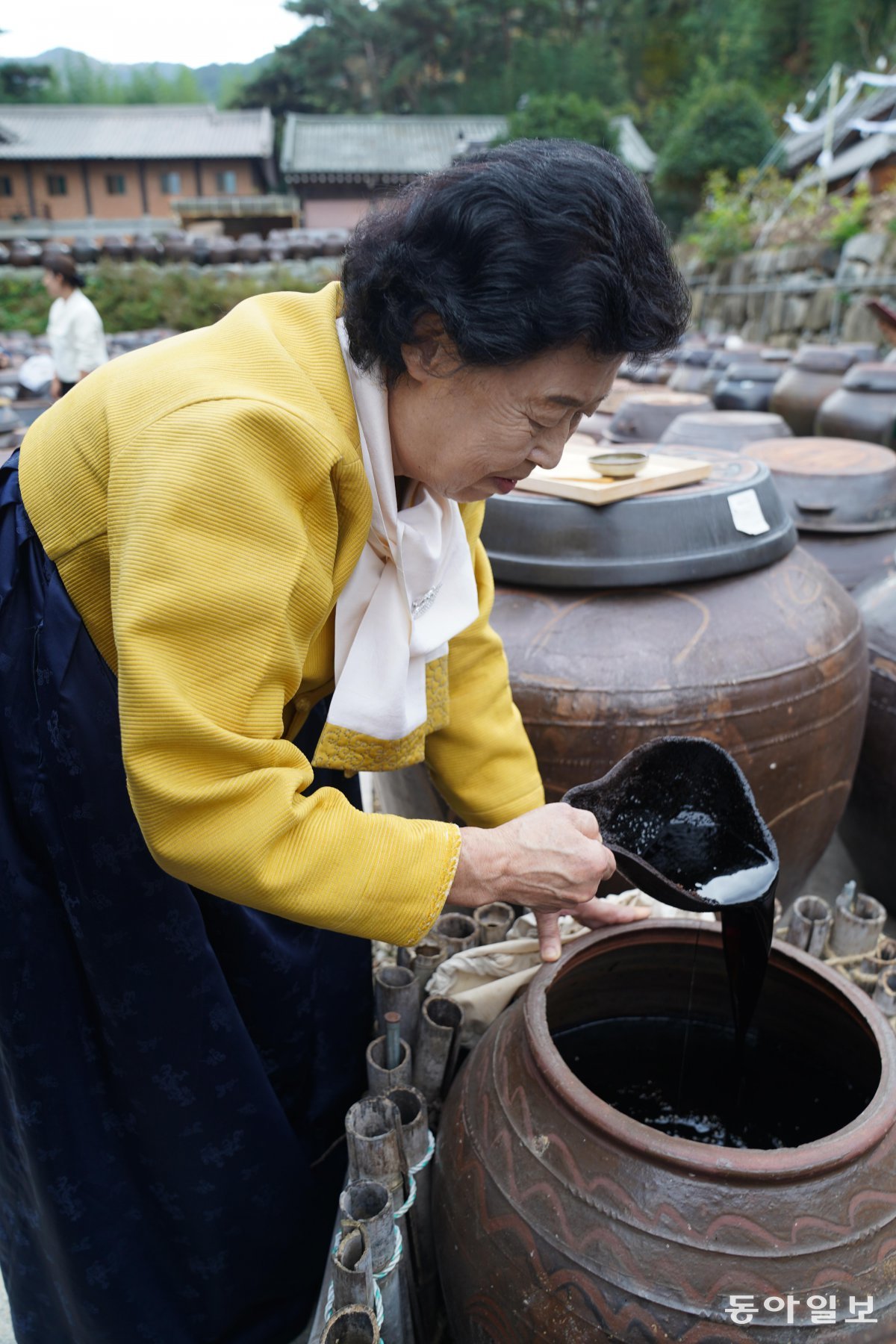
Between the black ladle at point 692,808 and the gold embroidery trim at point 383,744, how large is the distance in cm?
27

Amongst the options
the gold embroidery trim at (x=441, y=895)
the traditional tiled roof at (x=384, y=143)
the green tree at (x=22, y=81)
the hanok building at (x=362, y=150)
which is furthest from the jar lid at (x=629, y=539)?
the green tree at (x=22, y=81)

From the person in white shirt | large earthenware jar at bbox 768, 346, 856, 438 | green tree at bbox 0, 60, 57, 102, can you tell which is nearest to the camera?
large earthenware jar at bbox 768, 346, 856, 438

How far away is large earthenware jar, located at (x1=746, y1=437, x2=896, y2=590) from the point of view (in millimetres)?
3961

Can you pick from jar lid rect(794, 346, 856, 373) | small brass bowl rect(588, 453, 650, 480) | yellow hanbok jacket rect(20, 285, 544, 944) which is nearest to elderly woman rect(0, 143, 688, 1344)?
yellow hanbok jacket rect(20, 285, 544, 944)

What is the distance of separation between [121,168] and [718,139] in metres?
18.6

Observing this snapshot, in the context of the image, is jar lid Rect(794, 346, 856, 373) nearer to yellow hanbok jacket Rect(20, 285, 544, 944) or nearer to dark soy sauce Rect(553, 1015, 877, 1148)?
dark soy sauce Rect(553, 1015, 877, 1148)

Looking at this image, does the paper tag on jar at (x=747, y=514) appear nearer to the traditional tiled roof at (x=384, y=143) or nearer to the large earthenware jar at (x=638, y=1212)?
the large earthenware jar at (x=638, y=1212)

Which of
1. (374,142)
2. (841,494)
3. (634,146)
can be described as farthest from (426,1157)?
(634,146)

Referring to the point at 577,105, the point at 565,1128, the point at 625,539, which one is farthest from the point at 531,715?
the point at 577,105

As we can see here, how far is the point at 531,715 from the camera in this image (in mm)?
2279

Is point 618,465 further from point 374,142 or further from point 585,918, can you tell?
point 374,142

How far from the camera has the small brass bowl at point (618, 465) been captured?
8.05ft

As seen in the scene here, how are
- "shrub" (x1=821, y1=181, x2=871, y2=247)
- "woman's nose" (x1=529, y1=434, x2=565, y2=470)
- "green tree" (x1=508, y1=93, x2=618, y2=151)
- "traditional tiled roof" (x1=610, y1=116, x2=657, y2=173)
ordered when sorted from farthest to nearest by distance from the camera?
"traditional tiled roof" (x1=610, y1=116, x2=657, y2=173) < "green tree" (x1=508, y1=93, x2=618, y2=151) < "shrub" (x1=821, y1=181, x2=871, y2=247) < "woman's nose" (x1=529, y1=434, x2=565, y2=470)

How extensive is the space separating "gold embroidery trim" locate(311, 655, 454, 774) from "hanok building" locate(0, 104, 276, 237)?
30.0m
